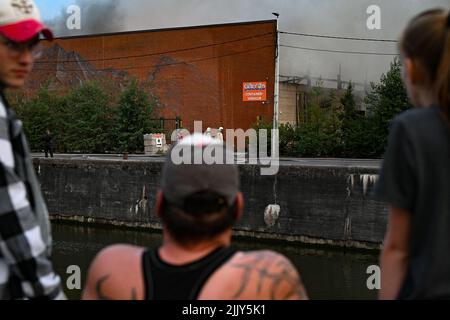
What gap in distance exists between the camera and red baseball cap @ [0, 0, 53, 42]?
1.84 metres

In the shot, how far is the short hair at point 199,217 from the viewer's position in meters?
1.64

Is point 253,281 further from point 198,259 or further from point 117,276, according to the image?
point 117,276

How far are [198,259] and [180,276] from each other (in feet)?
0.24

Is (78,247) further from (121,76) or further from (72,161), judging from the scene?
(121,76)

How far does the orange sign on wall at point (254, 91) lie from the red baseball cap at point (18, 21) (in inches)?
1361

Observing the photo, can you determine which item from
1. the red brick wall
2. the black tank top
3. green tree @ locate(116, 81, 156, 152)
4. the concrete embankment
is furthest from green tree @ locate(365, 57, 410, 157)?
the black tank top

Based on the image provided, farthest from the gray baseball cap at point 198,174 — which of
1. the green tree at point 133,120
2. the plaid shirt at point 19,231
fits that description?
the green tree at point 133,120

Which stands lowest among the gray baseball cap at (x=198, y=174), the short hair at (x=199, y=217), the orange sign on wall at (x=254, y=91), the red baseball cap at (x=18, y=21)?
the short hair at (x=199, y=217)

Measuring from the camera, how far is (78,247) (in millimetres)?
15094

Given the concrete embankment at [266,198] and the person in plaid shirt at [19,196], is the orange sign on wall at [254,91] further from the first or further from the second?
the person in plaid shirt at [19,196]

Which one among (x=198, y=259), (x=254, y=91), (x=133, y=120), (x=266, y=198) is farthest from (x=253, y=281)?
(x=254, y=91)

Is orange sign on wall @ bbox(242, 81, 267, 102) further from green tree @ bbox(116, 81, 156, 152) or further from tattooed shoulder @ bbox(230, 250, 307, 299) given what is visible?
tattooed shoulder @ bbox(230, 250, 307, 299)

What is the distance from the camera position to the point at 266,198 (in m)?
15.6

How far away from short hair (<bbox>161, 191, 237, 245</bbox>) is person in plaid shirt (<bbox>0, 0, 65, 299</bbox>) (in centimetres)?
45
